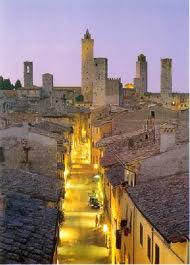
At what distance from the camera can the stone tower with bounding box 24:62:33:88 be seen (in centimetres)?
10569

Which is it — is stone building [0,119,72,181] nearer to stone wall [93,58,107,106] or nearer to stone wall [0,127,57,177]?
stone wall [0,127,57,177]

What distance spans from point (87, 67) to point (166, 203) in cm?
8618

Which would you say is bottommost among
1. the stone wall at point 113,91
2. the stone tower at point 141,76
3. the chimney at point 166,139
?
the chimney at point 166,139

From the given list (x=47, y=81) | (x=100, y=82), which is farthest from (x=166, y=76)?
(x=47, y=81)

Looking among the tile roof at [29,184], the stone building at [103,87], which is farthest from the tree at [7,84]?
the tile roof at [29,184]

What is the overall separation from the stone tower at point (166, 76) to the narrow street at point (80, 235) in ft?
201

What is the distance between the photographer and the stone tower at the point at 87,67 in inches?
3873

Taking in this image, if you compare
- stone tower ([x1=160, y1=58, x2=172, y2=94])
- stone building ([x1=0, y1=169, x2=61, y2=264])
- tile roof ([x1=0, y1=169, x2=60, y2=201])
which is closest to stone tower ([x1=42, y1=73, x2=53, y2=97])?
stone tower ([x1=160, y1=58, x2=172, y2=94])

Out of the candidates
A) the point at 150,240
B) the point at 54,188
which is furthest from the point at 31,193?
the point at 150,240

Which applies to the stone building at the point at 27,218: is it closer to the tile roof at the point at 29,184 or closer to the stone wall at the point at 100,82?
the tile roof at the point at 29,184

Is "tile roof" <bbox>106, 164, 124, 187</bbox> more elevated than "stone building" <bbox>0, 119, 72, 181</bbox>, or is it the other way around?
"stone building" <bbox>0, 119, 72, 181</bbox>

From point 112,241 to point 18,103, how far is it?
54.4 m

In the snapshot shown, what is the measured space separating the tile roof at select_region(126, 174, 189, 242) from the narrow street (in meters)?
5.13

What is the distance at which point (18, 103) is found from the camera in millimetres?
78562
